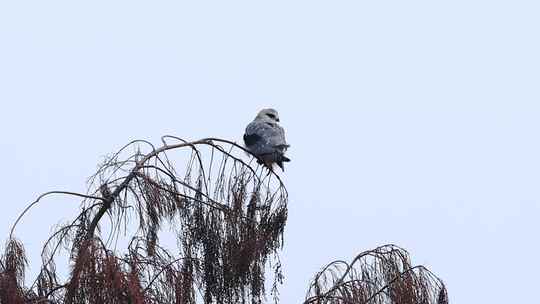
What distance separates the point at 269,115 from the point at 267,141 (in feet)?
2.76

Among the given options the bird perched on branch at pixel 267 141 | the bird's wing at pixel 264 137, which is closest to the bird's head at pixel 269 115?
the bird perched on branch at pixel 267 141

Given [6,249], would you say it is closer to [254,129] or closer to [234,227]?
[234,227]

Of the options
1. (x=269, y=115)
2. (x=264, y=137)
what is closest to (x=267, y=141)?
(x=264, y=137)

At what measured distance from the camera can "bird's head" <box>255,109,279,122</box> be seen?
1123 cm

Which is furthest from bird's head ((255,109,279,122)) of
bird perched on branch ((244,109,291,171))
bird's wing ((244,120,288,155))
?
bird's wing ((244,120,288,155))

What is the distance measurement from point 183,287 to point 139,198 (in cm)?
55

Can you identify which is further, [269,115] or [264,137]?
[269,115]

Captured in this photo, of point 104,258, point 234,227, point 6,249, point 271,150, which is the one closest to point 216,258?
point 234,227

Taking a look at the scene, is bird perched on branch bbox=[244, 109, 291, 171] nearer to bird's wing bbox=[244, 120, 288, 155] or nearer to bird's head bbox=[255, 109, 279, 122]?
bird's wing bbox=[244, 120, 288, 155]

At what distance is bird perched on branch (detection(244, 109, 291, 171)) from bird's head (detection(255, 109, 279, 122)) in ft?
0.41

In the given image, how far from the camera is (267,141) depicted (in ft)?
34.6

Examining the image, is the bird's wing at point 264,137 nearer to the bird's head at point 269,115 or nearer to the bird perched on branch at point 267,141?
the bird perched on branch at point 267,141

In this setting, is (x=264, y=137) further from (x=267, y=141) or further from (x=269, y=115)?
(x=269, y=115)

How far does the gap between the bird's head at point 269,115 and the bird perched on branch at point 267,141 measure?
0.41 ft
